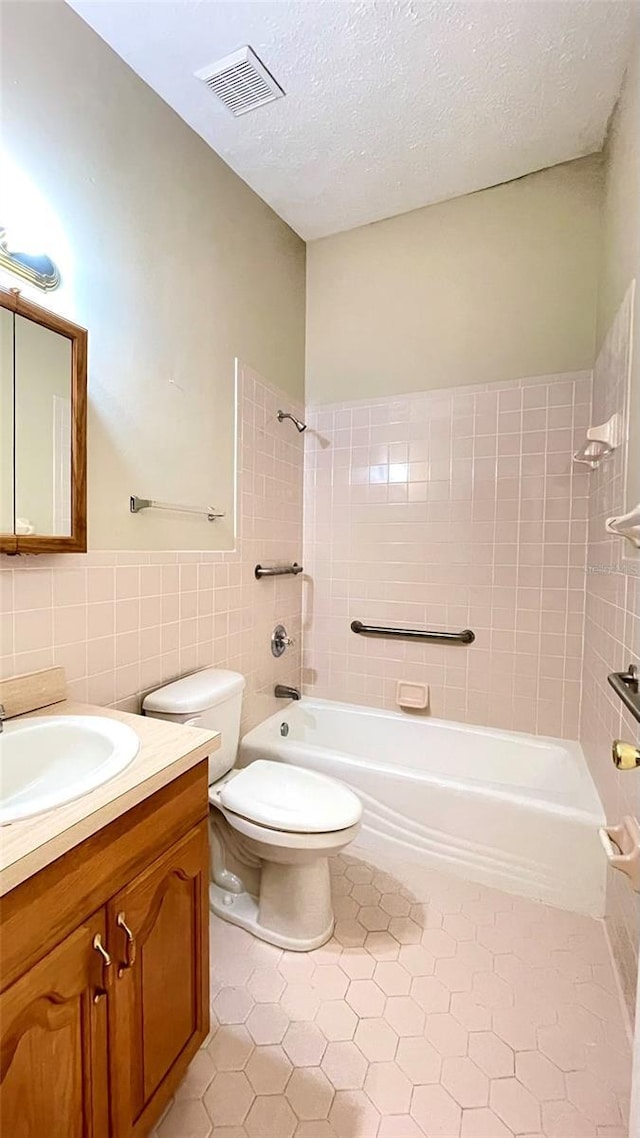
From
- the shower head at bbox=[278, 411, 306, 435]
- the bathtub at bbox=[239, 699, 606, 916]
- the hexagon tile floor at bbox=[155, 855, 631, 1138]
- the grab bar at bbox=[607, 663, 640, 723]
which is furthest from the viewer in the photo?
the shower head at bbox=[278, 411, 306, 435]

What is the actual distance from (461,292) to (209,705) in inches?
81.7

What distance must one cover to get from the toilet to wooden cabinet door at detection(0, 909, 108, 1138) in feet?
2.19

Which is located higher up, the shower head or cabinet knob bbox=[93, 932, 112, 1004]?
the shower head

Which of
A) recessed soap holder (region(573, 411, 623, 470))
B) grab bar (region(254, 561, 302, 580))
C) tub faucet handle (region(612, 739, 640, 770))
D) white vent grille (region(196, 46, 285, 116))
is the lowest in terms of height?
tub faucet handle (region(612, 739, 640, 770))

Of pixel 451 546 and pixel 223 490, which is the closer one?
pixel 223 490

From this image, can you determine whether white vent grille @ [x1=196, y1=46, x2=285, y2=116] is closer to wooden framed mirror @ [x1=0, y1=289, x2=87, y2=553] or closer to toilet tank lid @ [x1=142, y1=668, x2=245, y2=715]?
wooden framed mirror @ [x1=0, y1=289, x2=87, y2=553]

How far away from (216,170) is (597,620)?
223 cm

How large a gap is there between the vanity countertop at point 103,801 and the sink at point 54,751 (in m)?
0.05

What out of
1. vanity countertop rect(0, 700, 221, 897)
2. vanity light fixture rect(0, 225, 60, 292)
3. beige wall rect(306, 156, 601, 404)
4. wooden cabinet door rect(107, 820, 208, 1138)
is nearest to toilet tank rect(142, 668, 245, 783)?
vanity countertop rect(0, 700, 221, 897)

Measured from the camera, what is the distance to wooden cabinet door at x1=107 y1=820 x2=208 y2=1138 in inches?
31.9

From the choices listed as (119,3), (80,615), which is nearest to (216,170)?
(119,3)

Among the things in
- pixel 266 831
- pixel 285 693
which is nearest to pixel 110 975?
pixel 266 831

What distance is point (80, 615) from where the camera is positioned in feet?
4.29

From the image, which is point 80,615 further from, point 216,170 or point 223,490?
point 216,170
